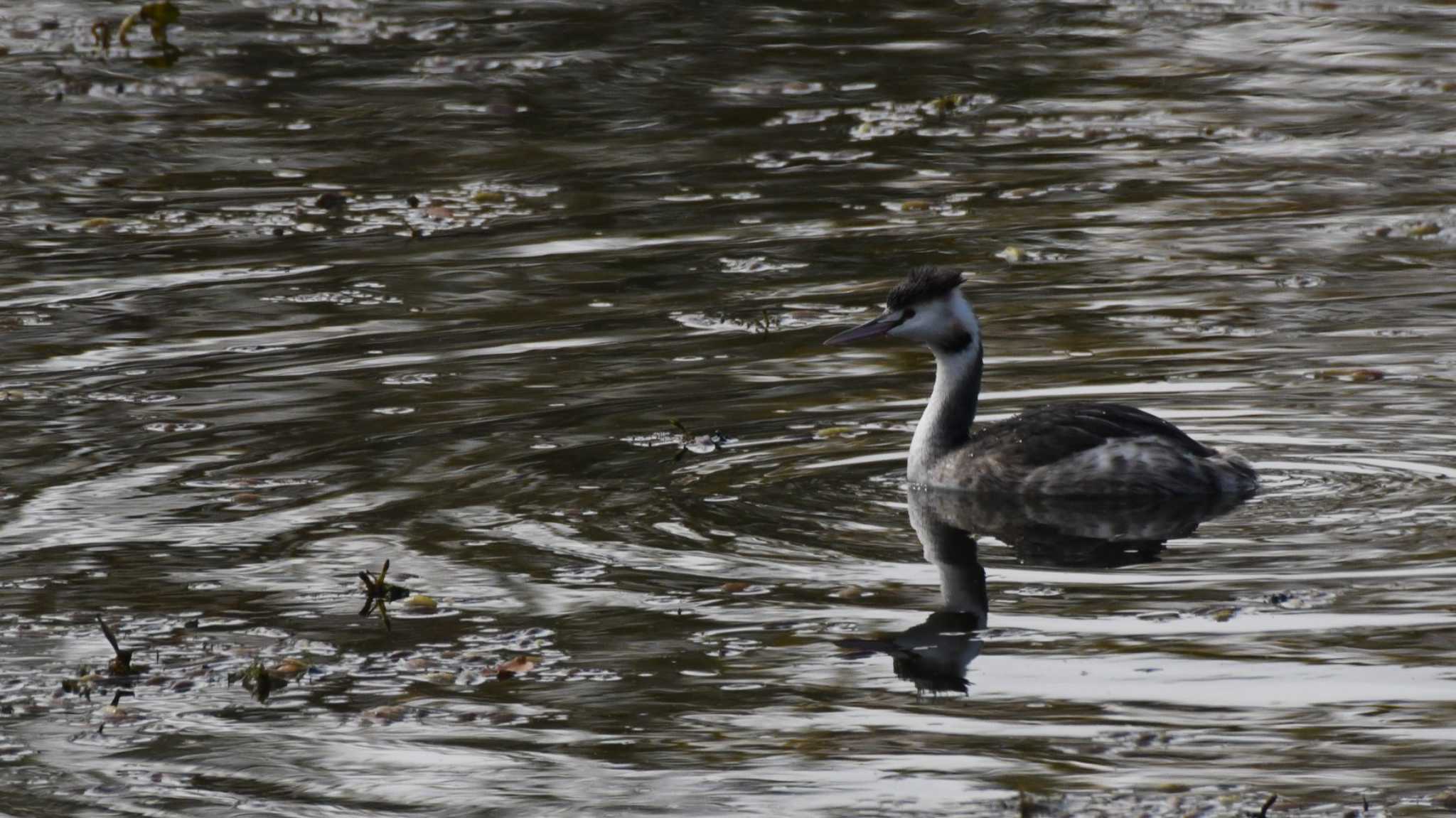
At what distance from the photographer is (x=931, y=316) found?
34.6 feet

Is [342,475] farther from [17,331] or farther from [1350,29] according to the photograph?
[1350,29]

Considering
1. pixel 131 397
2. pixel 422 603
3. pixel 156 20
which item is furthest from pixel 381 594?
pixel 156 20

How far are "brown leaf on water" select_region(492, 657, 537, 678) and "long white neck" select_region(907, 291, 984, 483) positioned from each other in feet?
9.65

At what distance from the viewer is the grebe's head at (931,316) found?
10508mm

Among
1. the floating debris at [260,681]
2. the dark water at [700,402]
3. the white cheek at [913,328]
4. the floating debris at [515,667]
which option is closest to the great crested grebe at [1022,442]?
the white cheek at [913,328]

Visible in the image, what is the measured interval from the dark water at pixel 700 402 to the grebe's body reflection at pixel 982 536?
0.06 meters

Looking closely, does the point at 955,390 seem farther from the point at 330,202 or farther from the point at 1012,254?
the point at 330,202

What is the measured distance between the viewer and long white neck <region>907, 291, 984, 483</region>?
10398mm

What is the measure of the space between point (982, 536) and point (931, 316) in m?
1.34

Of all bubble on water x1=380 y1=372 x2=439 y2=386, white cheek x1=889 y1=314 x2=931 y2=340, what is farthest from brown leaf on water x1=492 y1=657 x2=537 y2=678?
bubble on water x1=380 y1=372 x2=439 y2=386

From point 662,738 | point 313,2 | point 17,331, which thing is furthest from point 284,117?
point 662,738

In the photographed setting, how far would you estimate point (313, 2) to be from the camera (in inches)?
941

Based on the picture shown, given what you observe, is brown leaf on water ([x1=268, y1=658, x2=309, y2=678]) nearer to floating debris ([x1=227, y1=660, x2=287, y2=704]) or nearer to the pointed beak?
floating debris ([x1=227, y1=660, x2=287, y2=704])

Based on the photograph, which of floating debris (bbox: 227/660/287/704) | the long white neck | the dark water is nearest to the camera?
the dark water
